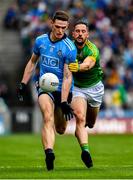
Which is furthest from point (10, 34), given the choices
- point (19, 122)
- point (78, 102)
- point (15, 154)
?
point (78, 102)

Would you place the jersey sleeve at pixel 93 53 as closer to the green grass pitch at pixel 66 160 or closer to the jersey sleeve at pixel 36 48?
the jersey sleeve at pixel 36 48

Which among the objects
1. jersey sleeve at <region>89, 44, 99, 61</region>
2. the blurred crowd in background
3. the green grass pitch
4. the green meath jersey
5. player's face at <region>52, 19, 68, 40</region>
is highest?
player's face at <region>52, 19, 68, 40</region>

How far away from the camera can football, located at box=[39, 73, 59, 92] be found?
14.1 meters

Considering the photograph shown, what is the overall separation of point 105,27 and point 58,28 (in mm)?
20925

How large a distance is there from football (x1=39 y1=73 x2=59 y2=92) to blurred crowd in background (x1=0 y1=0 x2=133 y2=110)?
1780 cm

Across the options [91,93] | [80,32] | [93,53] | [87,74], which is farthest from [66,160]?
[80,32]

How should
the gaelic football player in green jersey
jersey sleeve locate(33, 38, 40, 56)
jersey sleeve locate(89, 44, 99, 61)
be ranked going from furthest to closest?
jersey sleeve locate(89, 44, 99, 61), the gaelic football player in green jersey, jersey sleeve locate(33, 38, 40, 56)

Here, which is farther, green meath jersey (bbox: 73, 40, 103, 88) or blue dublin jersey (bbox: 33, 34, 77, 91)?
green meath jersey (bbox: 73, 40, 103, 88)

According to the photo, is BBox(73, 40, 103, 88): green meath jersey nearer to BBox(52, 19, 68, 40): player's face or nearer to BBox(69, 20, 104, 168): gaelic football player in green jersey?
BBox(69, 20, 104, 168): gaelic football player in green jersey

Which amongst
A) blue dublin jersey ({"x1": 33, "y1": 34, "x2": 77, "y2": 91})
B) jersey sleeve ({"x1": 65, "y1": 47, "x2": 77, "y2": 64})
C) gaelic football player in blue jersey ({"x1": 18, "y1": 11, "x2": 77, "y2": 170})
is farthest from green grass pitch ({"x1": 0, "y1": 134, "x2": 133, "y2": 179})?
jersey sleeve ({"x1": 65, "y1": 47, "x2": 77, "y2": 64})

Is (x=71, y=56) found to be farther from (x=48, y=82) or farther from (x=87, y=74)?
(x=87, y=74)

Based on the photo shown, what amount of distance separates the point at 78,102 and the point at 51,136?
4.96ft

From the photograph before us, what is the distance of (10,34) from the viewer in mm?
35000

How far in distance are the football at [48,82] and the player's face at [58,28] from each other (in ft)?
2.07
